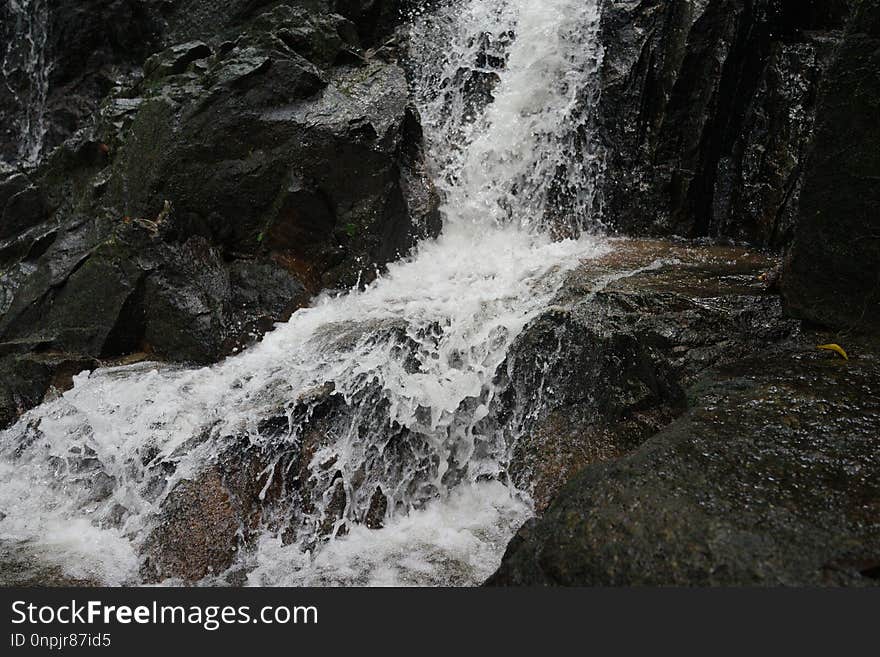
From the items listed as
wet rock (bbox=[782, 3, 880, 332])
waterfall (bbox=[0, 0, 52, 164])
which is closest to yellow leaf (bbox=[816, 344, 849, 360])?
wet rock (bbox=[782, 3, 880, 332])

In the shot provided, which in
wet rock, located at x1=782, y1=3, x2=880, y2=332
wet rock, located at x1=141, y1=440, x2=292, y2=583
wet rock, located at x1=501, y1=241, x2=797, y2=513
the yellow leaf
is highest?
wet rock, located at x1=782, y1=3, x2=880, y2=332

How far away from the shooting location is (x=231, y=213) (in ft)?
22.4

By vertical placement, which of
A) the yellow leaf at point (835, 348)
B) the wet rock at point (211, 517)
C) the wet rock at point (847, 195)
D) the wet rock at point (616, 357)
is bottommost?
the wet rock at point (211, 517)

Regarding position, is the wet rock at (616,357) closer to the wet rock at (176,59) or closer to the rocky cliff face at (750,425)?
the rocky cliff face at (750,425)

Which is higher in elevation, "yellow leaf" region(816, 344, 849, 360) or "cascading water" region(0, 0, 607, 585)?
"yellow leaf" region(816, 344, 849, 360)

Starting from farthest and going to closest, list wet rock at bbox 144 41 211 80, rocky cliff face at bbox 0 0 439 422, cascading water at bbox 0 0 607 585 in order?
1. wet rock at bbox 144 41 211 80
2. rocky cliff face at bbox 0 0 439 422
3. cascading water at bbox 0 0 607 585

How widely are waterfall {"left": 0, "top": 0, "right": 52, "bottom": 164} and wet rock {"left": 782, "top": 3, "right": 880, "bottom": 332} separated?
39.2 ft

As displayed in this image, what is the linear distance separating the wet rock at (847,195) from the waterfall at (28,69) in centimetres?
1194

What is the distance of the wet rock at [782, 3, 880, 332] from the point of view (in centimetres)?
363

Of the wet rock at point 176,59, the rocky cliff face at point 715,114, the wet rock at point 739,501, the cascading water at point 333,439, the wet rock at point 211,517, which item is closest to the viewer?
the wet rock at point 739,501

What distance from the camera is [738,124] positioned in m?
7.45

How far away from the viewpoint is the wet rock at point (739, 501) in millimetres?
2514

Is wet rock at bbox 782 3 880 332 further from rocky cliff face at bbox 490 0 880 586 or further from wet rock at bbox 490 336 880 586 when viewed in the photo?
wet rock at bbox 490 336 880 586

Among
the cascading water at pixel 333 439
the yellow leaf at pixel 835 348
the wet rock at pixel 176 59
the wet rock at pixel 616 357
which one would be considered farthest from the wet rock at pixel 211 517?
the wet rock at pixel 176 59
